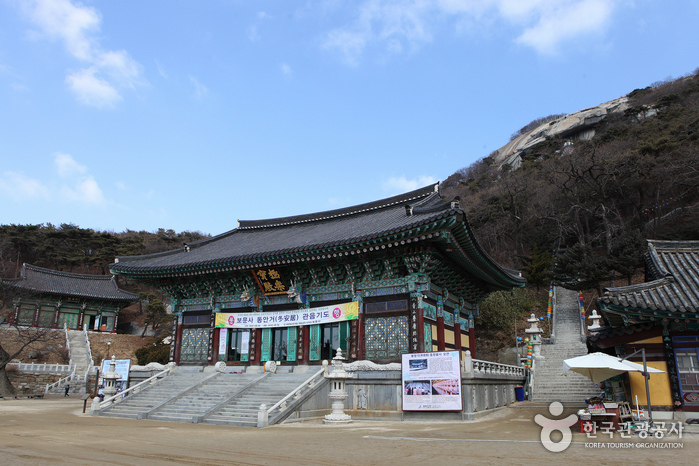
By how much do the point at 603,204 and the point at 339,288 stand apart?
34058 millimetres

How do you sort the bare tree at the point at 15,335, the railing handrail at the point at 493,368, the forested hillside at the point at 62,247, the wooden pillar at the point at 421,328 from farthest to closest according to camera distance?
the forested hillside at the point at 62,247, the bare tree at the point at 15,335, the wooden pillar at the point at 421,328, the railing handrail at the point at 493,368

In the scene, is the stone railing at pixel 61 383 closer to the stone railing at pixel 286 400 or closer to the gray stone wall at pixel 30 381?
the gray stone wall at pixel 30 381

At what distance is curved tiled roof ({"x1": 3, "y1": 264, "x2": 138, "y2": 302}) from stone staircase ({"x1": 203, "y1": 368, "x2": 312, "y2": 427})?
3866cm

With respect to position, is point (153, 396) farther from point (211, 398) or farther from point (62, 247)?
point (62, 247)

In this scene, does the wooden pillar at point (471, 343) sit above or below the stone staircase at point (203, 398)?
above

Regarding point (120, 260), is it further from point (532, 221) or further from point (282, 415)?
point (532, 221)

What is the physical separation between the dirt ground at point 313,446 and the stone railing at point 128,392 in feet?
13.4

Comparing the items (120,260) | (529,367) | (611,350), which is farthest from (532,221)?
(120,260)

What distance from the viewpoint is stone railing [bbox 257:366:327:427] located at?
1285 cm

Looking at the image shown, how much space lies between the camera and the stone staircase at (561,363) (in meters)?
21.1

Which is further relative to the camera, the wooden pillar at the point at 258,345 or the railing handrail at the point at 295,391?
the wooden pillar at the point at 258,345

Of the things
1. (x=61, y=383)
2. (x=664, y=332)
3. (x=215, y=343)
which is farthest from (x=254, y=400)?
(x=61, y=383)

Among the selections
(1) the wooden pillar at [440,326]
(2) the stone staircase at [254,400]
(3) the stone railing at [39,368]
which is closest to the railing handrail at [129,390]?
(2) the stone staircase at [254,400]

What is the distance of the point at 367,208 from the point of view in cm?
2578
